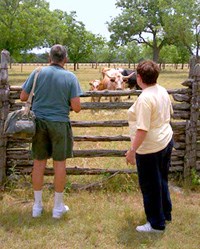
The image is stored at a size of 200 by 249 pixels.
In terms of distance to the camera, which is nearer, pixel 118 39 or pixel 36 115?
pixel 36 115

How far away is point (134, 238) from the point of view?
414cm

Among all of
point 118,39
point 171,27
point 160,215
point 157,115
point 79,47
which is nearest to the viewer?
point 157,115

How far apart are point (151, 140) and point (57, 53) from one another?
4.59ft

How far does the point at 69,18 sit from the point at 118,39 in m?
9.66

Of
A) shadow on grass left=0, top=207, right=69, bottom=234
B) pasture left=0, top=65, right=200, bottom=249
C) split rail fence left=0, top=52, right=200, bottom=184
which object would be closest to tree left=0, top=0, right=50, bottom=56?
split rail fence left=0, top=52, right=200, bottom=184

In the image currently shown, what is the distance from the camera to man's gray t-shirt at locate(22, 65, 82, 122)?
4.28m

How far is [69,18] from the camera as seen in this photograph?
55.8 m

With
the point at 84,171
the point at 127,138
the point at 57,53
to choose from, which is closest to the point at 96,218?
the point at 84,171

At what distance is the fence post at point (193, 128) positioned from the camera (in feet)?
18.4

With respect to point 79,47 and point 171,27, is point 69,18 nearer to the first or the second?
point 79,47

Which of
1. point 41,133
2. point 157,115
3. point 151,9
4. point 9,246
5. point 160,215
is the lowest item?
point 9,246

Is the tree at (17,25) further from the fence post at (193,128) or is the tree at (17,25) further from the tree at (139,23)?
the fence post at (193,128)

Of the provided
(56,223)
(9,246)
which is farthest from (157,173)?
(9,246)

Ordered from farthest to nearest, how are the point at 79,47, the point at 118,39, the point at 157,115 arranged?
1. the point at 79,47
2. the point at 118,39
3. the point at 157,115
